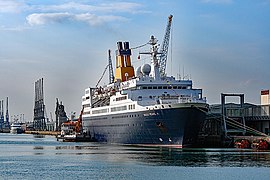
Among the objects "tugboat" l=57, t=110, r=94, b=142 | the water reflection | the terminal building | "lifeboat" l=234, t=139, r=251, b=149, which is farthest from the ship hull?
"tugboat" l=57, t=110, r=94, b=142

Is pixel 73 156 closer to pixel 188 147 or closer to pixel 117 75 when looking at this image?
pixel 188 147

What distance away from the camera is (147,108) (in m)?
74.1

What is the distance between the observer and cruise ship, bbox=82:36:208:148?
70188 mm

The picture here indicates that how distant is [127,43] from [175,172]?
5376cm

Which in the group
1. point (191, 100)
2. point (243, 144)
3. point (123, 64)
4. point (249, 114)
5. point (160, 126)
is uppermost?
point (123, 64)

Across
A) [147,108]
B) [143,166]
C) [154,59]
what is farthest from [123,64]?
[143,166]

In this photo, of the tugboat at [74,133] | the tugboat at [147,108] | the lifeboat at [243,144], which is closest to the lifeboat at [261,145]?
the lifeboat at [243,144]

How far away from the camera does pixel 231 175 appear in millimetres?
46312

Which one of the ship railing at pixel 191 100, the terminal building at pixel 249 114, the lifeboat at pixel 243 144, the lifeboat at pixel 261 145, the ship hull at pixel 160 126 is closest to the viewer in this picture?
the ship hull at pixel 160 126

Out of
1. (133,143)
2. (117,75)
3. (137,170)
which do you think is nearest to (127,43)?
(117,75)

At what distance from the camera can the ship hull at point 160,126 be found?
6962 cm

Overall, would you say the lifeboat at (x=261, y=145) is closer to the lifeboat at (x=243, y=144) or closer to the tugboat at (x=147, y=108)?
the lifeboat at (x=243, y=144)

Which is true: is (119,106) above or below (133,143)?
above

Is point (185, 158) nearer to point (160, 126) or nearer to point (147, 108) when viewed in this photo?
point (160, 126)
